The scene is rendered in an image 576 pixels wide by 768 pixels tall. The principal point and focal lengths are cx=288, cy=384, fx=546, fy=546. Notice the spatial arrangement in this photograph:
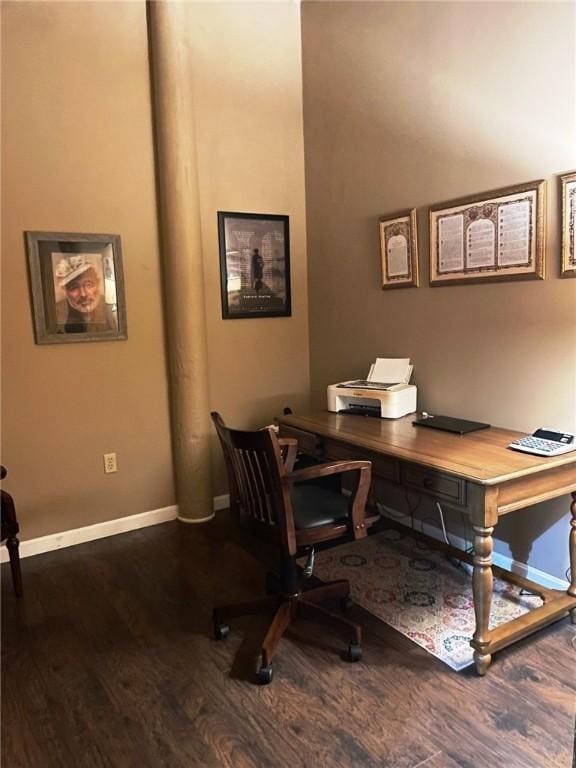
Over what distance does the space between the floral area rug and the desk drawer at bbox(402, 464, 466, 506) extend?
0.59 m

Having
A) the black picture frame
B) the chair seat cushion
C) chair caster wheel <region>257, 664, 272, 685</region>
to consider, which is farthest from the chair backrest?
the black picture frame

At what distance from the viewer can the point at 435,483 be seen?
6.32ft

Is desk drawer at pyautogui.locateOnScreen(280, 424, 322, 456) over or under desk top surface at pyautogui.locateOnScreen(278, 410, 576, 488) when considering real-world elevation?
under

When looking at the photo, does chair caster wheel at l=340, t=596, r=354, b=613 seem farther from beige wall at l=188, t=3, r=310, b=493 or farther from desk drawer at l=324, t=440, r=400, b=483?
beige wall at l=188, t=3, r=310, b=493

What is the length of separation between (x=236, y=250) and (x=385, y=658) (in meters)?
2.38

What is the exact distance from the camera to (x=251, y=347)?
3.50 metres

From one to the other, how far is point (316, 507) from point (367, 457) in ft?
1.11

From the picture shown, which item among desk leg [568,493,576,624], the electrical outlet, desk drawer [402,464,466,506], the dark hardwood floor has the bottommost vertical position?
the dark hardwood floor

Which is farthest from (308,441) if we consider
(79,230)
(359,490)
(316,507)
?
(79,230)

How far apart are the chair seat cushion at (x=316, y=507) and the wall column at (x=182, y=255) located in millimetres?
1130

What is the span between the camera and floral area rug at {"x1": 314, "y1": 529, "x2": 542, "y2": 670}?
6.87 ft

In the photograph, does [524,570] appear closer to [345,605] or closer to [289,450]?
[345,605]

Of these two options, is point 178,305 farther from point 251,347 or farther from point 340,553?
point 340,553

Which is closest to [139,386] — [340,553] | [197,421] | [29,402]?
[197,421]
